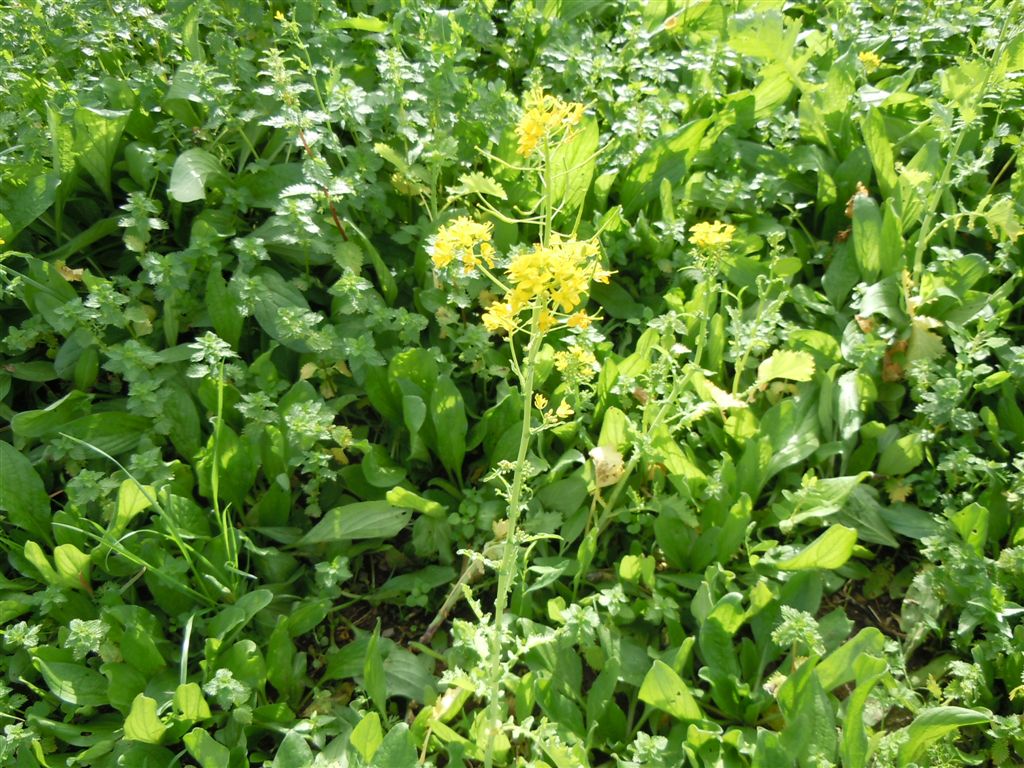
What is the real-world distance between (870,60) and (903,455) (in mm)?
1987

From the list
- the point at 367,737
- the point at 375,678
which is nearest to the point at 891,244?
the point at 375,678

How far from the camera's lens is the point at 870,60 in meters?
3.94

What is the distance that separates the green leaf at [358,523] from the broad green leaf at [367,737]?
616mm

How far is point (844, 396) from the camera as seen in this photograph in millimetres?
2967

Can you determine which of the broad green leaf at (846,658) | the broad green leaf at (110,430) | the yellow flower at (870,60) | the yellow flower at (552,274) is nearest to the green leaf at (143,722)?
the broad green leaf at (110,430)

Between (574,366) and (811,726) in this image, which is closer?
(811,726)

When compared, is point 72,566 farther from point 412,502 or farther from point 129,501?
point 412,502

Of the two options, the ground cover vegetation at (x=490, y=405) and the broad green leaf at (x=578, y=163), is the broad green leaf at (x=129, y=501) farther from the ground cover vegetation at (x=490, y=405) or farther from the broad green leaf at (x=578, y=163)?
the broad green leaf at (x=578, y=163)

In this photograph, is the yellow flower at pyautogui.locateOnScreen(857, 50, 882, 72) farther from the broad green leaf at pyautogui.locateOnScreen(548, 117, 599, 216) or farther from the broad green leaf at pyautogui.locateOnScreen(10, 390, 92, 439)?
the broad green leaf at pyautogui.locateOnScreen(10, 390, 92, 439)

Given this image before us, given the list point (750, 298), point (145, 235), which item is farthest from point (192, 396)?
point (750, 298)

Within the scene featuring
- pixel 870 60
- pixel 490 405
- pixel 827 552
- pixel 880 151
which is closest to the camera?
pixel 827 552

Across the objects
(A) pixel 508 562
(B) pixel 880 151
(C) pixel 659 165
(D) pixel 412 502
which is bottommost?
(D) pixel 412 502

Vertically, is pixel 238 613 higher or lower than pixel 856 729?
lower

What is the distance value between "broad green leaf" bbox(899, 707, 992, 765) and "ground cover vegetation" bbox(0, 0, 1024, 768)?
2 cm
